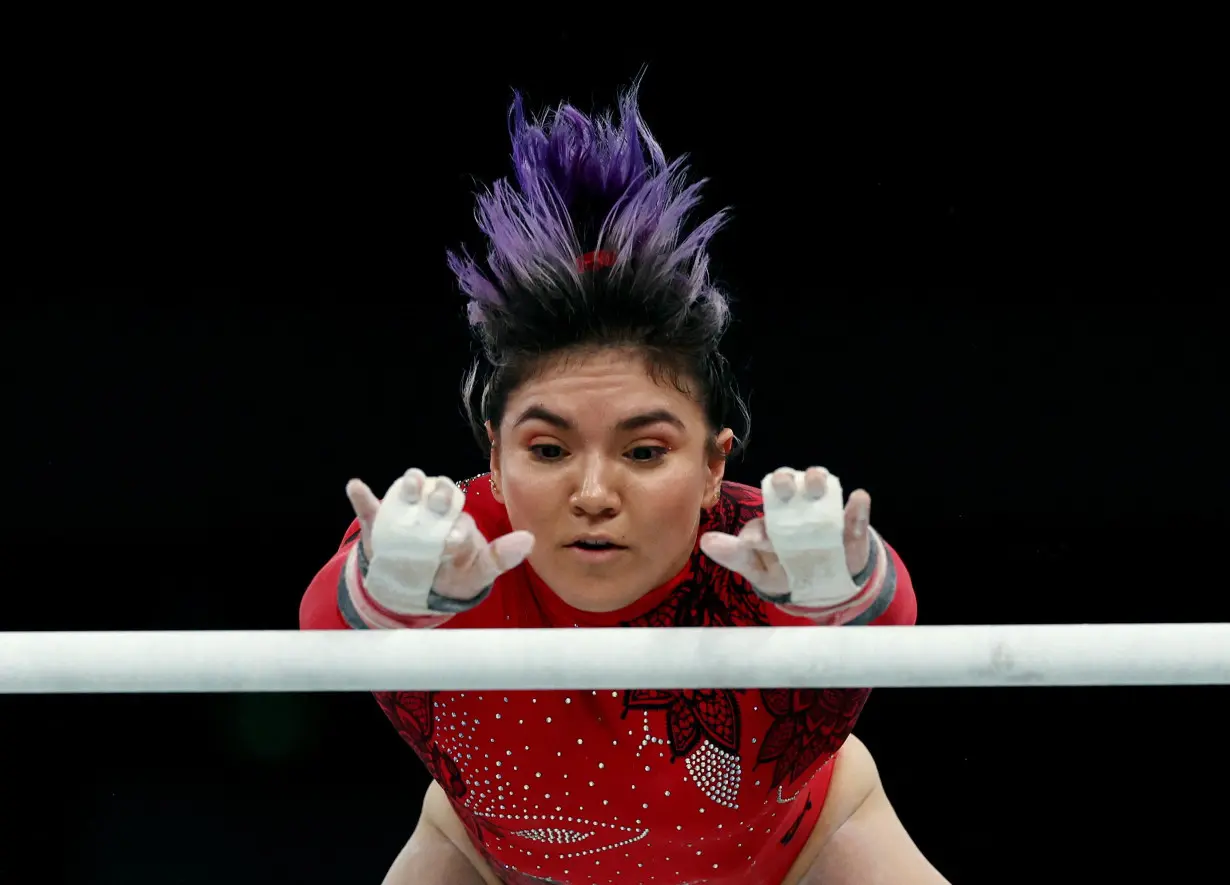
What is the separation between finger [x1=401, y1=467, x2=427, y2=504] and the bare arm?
0.95 metres

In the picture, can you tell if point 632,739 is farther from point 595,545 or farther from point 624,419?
point 624,419

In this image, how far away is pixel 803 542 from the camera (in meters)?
0.97

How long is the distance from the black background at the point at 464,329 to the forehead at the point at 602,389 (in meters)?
0.88

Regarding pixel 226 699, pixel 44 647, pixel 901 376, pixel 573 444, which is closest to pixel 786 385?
pixel 901 376

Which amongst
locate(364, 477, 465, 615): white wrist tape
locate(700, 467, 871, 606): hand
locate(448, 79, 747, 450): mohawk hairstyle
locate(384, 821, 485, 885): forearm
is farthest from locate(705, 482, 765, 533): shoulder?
locate(384, 821, 485, 885): forearm

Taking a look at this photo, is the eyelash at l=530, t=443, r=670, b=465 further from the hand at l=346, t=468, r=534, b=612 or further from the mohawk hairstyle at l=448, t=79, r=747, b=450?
the hand at l=346, t=468, r=534, b=612

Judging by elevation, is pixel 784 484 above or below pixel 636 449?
below

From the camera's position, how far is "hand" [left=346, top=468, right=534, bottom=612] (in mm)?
990

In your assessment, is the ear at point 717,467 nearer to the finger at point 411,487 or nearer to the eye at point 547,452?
the eye at point 547,452

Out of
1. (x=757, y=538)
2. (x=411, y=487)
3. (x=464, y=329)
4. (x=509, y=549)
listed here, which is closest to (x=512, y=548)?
(x=509, y=549)

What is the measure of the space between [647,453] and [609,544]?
0.11 metres

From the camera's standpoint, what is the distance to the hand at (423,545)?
99cm

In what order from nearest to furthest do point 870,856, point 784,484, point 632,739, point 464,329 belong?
point 784,484 < point 632,739 < point 870,856 < point 464,329

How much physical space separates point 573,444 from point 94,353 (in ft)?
4.17
